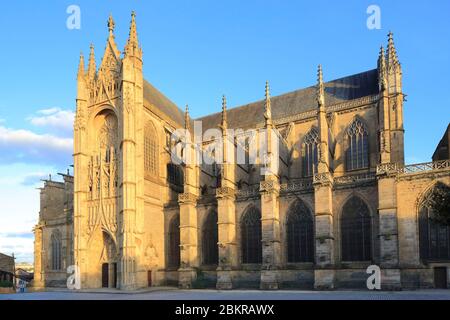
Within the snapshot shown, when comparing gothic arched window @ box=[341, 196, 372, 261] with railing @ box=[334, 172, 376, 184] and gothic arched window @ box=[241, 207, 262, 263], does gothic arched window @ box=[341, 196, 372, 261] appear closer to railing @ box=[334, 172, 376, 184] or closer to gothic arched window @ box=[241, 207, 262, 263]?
railing @ box=[334, 172, 376, 184]

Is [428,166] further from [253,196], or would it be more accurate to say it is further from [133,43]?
[133,43]

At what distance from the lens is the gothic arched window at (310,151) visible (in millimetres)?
35594

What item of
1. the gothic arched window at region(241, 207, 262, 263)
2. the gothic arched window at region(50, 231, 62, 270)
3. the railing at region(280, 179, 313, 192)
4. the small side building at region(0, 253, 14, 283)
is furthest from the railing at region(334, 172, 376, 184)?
the small side building at region(0, 253, 14, 283)

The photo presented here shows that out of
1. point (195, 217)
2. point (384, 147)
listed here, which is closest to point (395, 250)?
point (384, 147)

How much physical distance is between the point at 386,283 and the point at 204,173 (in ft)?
60.9

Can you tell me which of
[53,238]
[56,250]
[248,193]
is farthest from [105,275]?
[248,193]

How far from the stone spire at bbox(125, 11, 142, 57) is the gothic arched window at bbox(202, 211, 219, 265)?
14.6 meters

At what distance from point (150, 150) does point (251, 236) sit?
38.3 feet

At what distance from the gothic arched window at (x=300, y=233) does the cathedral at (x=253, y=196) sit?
2.8 inches

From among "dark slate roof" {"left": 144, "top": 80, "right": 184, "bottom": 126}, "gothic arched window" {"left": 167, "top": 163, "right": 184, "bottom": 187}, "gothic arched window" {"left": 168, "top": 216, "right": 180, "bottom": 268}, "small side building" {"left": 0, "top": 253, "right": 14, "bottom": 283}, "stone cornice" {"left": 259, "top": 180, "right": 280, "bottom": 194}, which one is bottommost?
"small side building" {"left": 0, "top": 253, "right": 14, "bottom": 283}

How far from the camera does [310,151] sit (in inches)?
1425

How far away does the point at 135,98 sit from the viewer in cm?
→ 3562

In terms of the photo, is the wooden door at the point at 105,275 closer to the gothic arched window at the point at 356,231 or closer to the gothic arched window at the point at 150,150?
the gothic arched window at the point at 150,150

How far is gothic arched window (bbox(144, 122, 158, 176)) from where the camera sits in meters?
36.8
